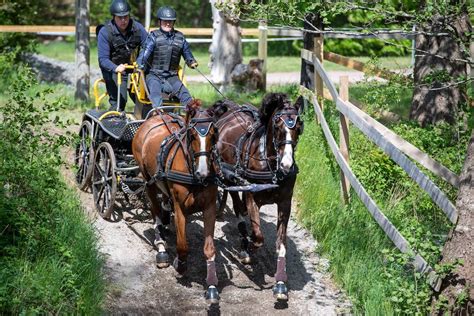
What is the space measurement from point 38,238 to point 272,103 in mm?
2632

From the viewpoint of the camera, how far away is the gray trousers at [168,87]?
35.2 ft

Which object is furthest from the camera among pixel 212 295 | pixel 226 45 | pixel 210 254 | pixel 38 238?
pixel 226 45

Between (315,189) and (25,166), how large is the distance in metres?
4.00

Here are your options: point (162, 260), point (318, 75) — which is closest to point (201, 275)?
point (162, 260)

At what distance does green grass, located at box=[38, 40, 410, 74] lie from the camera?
24.9 meters

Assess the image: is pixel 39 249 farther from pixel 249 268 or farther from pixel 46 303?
pixel 249 268

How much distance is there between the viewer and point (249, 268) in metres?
9.78

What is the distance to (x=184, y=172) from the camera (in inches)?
342

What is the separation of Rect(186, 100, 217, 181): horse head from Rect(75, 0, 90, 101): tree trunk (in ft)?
26.7

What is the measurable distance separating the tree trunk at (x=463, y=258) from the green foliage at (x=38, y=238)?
315 centimetres

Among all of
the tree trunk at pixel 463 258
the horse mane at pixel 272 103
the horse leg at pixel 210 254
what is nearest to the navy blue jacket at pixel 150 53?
the horse mane at pixel 272 103

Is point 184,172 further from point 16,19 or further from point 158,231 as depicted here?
point 16,19

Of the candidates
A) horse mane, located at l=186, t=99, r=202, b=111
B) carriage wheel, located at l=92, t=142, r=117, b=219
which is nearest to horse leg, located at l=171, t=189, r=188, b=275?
horse mane, located at l=186, t=99, r=202, b=111

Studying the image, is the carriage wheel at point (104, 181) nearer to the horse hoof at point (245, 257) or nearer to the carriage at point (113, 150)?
the carriage at point (113, 150)
